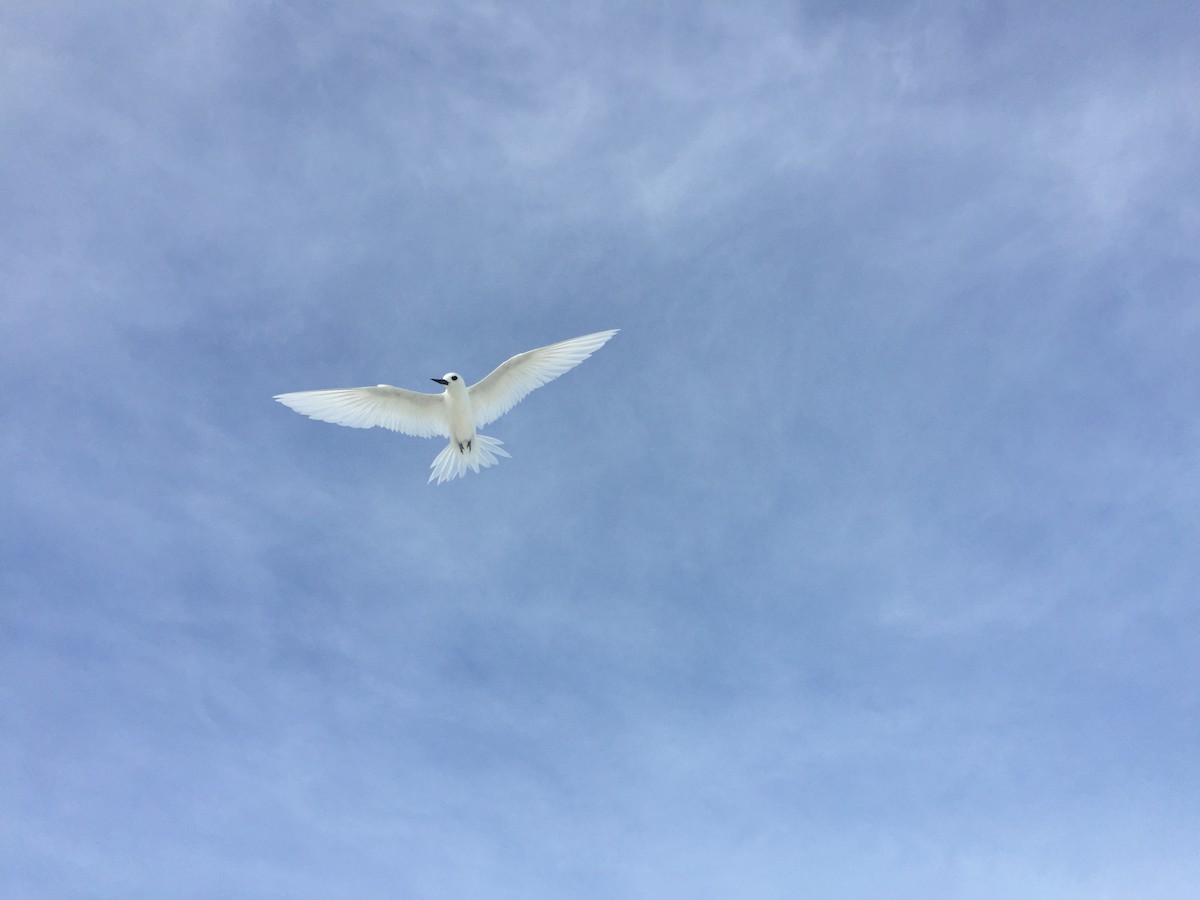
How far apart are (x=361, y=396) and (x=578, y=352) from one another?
774cm

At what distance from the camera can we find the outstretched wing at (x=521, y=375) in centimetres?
2645

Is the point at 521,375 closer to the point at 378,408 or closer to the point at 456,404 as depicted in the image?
the point at 456,404

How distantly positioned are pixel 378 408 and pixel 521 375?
5256 millimetres

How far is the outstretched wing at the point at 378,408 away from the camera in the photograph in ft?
86.5

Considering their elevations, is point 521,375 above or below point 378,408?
above

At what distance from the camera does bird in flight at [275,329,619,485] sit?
2661 cm

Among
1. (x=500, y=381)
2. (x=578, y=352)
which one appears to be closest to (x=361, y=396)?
(x=500, y=381)

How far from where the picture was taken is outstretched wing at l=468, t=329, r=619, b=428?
26.5 m

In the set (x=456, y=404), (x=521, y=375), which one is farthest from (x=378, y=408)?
(x=521, y=375)

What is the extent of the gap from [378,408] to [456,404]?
2968 mm

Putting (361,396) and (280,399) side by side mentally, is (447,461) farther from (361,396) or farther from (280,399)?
(280,399)

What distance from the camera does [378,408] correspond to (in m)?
27.7

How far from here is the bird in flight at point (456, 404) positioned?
87.3ft

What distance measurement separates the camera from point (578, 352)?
87.0 ft
